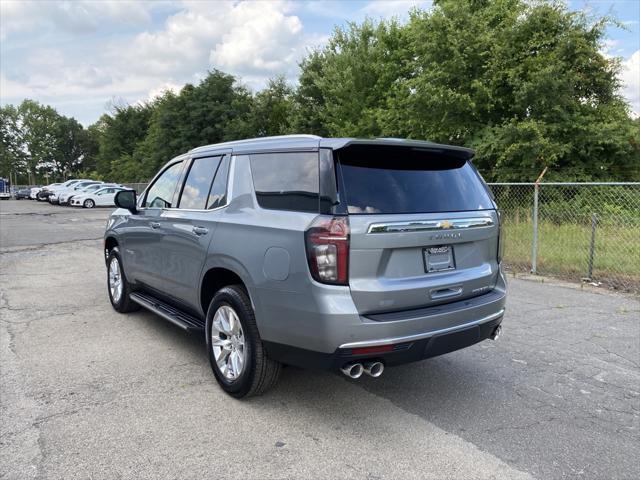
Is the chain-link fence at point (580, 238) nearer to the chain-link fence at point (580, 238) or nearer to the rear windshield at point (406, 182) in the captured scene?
the chain-link fence at point (580, 238)

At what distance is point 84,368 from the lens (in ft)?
13.9

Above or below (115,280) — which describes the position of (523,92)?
above

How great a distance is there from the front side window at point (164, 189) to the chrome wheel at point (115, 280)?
3.62ft

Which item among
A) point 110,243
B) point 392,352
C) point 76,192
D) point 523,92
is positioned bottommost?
point 392,352

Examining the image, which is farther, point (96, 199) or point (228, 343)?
point (96, 199)

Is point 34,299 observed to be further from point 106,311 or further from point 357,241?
point 357,241

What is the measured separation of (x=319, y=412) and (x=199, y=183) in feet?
7.30

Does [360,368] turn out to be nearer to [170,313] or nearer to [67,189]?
[170,313]

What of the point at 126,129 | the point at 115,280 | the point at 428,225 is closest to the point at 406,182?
the point at 428,225

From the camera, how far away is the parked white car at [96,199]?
3397 cm

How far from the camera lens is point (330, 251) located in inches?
114

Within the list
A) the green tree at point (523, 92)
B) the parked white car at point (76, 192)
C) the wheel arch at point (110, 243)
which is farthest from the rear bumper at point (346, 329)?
the parked white car at point (76, 192)

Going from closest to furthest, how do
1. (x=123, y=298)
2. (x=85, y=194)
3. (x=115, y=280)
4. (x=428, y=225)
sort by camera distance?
(x=428, y=225) < (x=123, y=298) < (x=115, y=280) < (x=85, y=194)

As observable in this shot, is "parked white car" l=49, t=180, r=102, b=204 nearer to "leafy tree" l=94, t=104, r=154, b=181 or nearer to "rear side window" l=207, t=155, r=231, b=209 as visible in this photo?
"leafy tree" l=94, t=104, r=154, b=181
